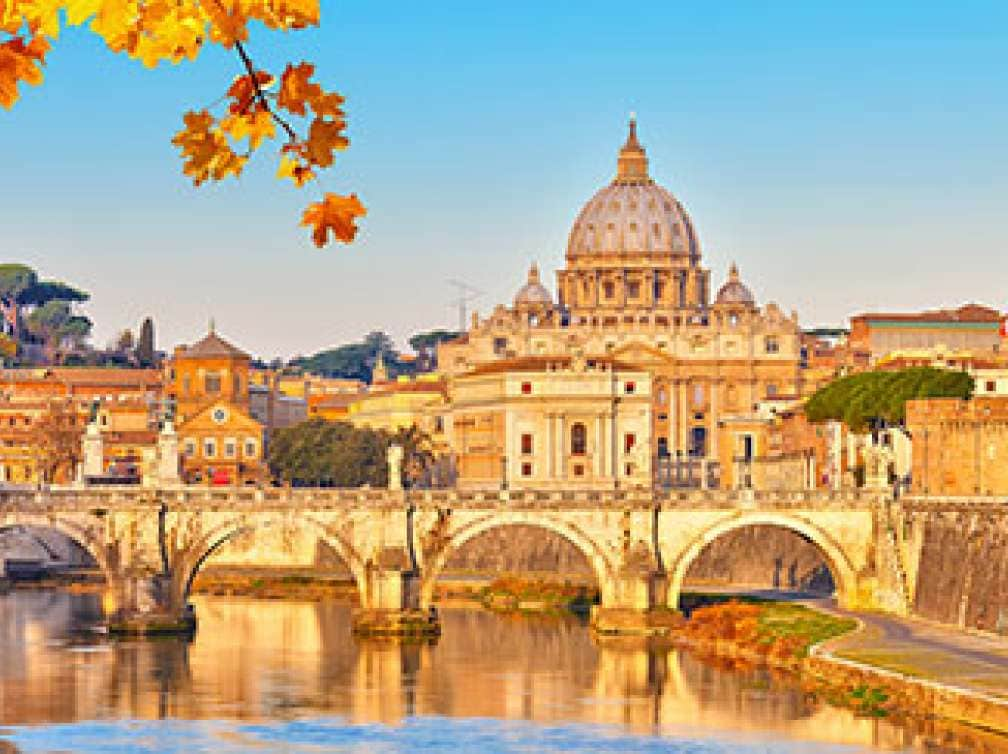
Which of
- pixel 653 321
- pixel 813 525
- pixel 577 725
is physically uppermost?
pixel 653 321

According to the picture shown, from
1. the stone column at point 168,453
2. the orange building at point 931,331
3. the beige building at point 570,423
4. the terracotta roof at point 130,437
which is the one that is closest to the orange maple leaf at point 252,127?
the stone column at point 168,453

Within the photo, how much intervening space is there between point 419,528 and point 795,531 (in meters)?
11.7

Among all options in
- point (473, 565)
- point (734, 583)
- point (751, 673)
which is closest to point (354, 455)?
point (473, 565)

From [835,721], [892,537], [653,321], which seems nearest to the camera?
[835,721]

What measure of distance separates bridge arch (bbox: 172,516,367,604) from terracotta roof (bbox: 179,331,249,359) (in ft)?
246

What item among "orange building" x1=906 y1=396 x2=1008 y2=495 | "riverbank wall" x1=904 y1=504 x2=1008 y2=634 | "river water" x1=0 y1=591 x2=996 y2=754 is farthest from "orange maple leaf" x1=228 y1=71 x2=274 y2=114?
"orange building" x1=906 y1=396 x2=1008 y2=495

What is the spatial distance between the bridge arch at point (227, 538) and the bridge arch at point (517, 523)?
204 centimetres

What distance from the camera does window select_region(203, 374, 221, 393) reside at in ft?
496

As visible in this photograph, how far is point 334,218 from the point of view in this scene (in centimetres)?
794

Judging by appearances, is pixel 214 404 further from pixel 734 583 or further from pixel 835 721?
pixel 835 721

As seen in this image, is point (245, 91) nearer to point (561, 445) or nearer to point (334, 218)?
point (334, 218)

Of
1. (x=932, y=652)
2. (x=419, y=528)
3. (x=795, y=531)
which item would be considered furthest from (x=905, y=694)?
(x=419, y=528)

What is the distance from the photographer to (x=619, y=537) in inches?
3007

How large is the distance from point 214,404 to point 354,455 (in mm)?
12665
